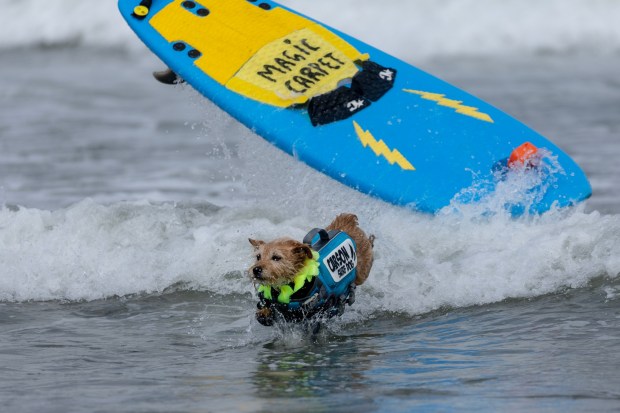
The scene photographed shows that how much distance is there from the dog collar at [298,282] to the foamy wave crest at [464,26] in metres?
12.4

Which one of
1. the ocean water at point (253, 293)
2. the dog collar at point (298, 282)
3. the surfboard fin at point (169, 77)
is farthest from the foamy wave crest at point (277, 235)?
the surfboard fin at point (169, 77)

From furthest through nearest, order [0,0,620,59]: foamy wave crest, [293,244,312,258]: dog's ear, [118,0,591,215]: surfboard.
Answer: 1. [0,0,620,59]: foamy wave crest
2. [118,0,591,215]: surfboard
3. [293,244,312,258]: dog's ear

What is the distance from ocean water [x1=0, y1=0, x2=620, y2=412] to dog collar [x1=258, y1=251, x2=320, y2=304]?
284 millimetres

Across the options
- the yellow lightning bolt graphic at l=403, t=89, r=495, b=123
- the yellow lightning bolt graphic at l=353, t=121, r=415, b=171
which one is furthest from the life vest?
the yellow lightning bolt graphic at l=403, t=89, r=495, b=123

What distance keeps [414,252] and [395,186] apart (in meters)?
0.47

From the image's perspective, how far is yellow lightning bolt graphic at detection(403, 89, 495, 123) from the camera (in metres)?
7.09

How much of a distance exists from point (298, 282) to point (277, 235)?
218cm

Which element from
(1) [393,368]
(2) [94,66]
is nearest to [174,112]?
(2) [94,66]

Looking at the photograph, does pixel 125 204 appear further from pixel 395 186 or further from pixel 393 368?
pixel 393 368

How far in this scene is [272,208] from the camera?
758cm

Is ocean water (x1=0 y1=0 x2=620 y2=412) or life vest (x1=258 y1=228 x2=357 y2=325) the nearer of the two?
ocean water (x1=0 y1=0 x2=620 y2=412)

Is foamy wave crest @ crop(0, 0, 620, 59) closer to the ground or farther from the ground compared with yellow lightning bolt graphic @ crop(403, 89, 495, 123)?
closer to the ground

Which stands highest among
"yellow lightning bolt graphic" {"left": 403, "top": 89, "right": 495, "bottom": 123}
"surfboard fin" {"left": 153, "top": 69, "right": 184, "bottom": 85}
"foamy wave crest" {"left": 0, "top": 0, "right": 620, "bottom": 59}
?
"yellow lightning bolt graphic" {"left": 403, "top": 89, "right": 495, "bottom": 123}

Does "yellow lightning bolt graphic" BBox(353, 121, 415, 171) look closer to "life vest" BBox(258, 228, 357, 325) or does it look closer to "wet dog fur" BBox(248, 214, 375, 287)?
"life vest" BBox(258, 228, 357, 325)
